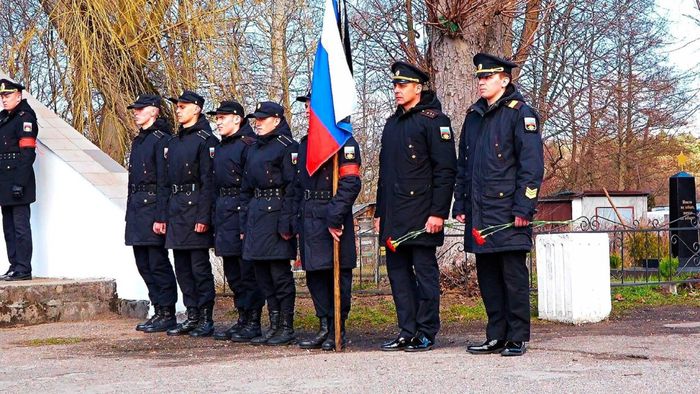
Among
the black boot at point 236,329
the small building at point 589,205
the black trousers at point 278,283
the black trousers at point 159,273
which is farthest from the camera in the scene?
the small building at point 589,205

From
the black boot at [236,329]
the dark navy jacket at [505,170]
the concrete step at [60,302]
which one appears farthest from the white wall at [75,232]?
the dark navy jacket at [505,170]

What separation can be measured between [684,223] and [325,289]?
9.10 meters

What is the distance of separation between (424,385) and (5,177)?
620 centimetres

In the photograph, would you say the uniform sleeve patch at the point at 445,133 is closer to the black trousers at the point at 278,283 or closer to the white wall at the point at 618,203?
the black trousers at the point at 278,283

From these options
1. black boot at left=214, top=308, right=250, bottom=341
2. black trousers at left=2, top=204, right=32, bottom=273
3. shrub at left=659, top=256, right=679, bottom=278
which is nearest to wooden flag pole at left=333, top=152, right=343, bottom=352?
black boot at left=214, top=308, right=250, bottom=341

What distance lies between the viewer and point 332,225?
7816 millimetres

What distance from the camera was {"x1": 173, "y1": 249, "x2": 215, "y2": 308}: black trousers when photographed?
9.27 meters

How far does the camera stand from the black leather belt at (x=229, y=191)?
8.83m

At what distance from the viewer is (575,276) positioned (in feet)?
31.0

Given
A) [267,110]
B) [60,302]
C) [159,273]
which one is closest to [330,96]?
[267,110]

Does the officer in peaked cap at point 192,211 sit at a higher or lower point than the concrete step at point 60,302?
higher

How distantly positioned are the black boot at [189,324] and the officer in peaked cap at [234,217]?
329 millimetres

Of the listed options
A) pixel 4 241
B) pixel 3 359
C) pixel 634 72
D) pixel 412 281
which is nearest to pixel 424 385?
pixel 412 281

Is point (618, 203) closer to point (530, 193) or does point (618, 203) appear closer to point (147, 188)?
point (147, 188)
